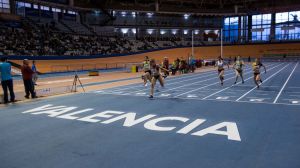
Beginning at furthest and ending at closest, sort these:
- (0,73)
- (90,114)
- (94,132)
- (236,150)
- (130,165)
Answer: (0,73)
(90,114)
(94,132)
(236,150)
(130,165)

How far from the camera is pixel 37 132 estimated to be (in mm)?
7301

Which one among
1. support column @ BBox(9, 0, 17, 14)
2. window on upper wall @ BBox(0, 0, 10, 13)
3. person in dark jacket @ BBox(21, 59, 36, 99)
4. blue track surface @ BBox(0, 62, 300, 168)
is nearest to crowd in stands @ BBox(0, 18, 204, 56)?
support column @ BBox(9, 0, 17, 14)

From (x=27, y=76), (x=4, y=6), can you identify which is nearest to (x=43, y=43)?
(x=4, y=6)

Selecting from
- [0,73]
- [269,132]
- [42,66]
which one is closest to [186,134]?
[269,132]

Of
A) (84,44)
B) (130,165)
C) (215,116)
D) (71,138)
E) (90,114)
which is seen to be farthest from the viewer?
(84,44)

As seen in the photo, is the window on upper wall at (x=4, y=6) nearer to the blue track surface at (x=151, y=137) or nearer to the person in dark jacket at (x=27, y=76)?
the person in dark jacket at (x=27, y=76)

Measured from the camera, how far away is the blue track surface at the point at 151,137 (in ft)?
16.9

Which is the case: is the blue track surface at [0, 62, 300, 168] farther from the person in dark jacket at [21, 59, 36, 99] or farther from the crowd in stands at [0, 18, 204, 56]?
the crowd in stands at [0, 18, 204, 56]

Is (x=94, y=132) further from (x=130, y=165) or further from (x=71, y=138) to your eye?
(x=130, y=165)

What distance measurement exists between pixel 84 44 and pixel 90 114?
133 feet

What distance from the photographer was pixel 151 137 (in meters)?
6.66

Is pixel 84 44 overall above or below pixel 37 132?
above

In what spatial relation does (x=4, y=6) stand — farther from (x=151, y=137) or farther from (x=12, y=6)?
(x=151, y=137)

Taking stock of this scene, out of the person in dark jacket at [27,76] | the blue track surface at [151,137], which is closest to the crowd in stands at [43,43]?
the person in dark jacket at [27,76]
